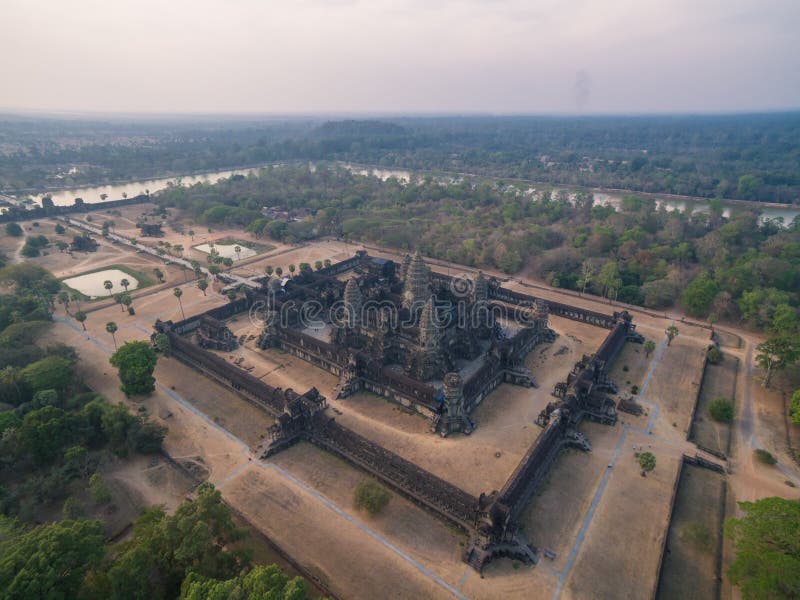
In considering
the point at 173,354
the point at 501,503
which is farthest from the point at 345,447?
the point at 173,354

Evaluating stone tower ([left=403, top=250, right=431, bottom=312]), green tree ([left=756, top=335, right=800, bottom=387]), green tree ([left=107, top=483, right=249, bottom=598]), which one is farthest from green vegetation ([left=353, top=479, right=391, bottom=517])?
green tree ([left=756, top=335, right=800, bottom=387])

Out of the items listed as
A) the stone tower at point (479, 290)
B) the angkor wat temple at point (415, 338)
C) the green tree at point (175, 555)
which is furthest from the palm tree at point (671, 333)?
the green tree at point (175, 555)

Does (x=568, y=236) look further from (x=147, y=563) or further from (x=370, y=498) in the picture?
(x=147, y=563)

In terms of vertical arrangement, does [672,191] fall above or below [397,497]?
above

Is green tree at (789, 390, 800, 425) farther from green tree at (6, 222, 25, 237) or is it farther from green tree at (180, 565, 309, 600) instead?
green tree at (6, 222, 25, 237)

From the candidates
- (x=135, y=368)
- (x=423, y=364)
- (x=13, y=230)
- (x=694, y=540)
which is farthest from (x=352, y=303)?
(x=13, y=230)

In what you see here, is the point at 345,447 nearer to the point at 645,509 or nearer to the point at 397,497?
the point at 397,497
